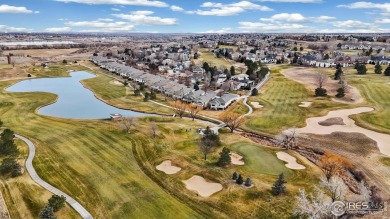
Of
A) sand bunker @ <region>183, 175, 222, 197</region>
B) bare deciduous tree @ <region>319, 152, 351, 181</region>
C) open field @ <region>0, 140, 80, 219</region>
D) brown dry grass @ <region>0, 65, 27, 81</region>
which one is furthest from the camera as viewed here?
brown dry grass @ <region>0, 65, 27, 81</region>

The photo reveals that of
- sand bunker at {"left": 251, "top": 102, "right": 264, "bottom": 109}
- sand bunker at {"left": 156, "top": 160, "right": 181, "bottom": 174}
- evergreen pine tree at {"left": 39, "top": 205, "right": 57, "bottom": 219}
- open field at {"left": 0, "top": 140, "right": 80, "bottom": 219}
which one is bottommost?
sand bunker at {"left": 156, "top": 160, "right": 181, "bottom": 174}

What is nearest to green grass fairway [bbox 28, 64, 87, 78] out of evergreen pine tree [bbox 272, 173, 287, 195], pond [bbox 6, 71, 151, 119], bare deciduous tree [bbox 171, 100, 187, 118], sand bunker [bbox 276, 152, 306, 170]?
pond [bbox 6, 71, 151, 119]

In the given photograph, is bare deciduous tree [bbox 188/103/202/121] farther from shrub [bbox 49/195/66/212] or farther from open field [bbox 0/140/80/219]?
shrub [bbox 49/195/66/212]

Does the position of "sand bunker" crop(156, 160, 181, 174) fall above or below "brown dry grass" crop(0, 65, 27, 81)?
below

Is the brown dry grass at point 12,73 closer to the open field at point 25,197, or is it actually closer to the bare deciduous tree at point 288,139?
the open field at point 25,197

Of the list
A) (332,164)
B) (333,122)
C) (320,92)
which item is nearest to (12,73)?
(320,92)

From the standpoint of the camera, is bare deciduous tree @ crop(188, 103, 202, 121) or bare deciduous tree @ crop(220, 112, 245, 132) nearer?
bare deciduous tree @ crop(220, 112, 245, 132)

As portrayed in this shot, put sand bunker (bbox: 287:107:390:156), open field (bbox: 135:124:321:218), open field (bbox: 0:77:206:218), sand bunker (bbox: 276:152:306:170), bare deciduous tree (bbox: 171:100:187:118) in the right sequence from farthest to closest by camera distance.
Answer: bare deciduous tree (bbox: 171:100:187:118) → sand bunker (bbox: 287:107:390:156) → sand bunker (bbox: 276:152:306:170) → open field (bbox: 0:77:206:218) → open field (bbox: 135:124:321:218)
